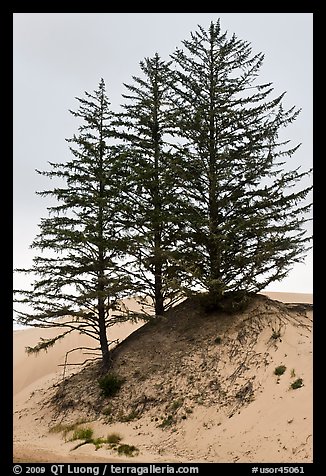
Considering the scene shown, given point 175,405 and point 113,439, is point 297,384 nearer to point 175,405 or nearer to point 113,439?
point 175,405

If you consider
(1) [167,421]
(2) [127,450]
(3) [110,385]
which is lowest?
(2) [127,450]

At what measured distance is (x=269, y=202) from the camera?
16.7m

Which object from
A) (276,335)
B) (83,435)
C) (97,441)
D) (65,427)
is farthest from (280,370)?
(65,427)

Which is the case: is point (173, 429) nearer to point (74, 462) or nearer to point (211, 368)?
point (211, 368)

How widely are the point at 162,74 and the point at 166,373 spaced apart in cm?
1300

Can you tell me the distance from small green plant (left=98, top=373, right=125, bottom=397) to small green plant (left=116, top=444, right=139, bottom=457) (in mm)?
3835

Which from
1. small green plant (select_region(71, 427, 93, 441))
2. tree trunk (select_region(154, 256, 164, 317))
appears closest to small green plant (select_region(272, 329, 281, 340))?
tree trunk (select_region(154, 256, 164, 317))

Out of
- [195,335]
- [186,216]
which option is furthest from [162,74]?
[195,335]

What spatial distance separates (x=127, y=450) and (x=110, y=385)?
4.47m

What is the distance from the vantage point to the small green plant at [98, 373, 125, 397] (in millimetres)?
16594

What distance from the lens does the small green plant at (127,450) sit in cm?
1205

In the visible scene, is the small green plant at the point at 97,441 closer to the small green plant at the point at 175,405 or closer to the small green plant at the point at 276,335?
the small green plant at the point at 175,405

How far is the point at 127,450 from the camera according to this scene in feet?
40.4

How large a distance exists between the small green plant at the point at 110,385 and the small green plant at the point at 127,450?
3835mm
